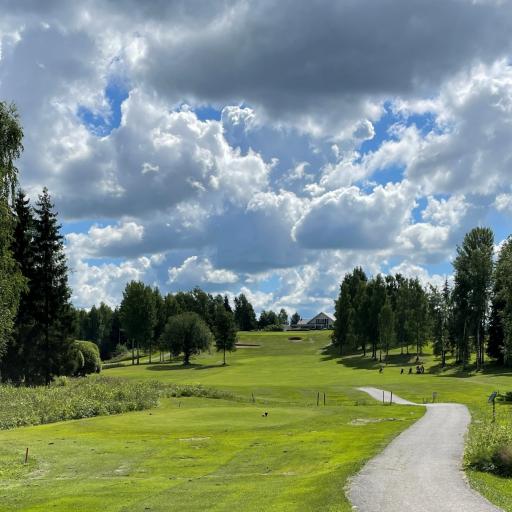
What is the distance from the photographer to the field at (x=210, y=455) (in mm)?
18984

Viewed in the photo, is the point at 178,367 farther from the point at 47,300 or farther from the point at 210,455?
the point at 210,455

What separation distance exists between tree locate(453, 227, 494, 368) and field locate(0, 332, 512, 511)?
25.6m

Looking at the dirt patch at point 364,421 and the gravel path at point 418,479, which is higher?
the gravel path at point 418,479

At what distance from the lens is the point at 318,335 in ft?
639

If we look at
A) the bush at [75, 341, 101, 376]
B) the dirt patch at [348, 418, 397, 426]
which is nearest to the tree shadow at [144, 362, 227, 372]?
the bush at [75, 341, 101, 376]

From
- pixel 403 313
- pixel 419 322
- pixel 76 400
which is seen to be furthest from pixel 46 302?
pixel 403 313

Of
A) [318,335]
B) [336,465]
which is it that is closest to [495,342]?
[336,465]

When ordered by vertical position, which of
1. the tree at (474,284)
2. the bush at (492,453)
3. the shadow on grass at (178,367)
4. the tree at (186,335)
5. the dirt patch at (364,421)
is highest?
the tree at (474,284)

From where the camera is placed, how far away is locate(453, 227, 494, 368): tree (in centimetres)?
8569

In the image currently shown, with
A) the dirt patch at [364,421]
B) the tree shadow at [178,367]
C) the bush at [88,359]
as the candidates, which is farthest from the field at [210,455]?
the tree shadow at [178,367]

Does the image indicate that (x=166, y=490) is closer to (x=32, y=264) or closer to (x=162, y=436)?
(x=162, y=436)

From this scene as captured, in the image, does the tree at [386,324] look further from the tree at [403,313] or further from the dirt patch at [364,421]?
the dirt patch at [364,421]

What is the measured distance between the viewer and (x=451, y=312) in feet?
319

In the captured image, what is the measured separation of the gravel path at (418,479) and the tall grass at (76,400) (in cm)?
2487
